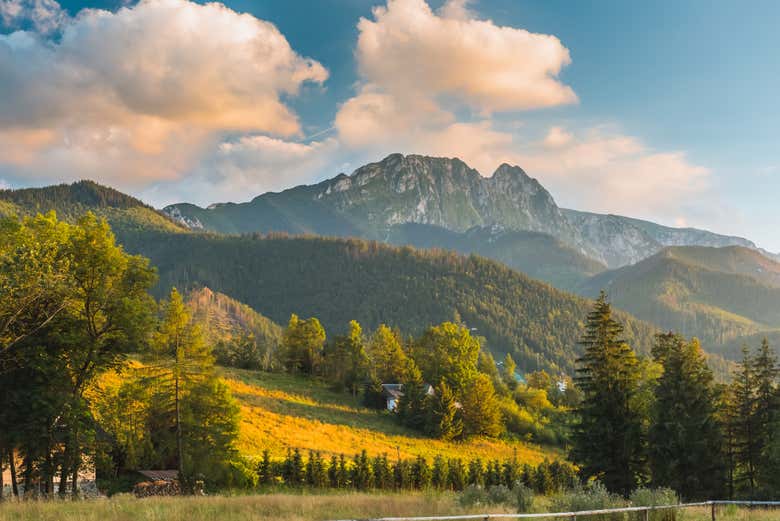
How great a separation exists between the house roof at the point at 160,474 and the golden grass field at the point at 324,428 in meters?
9.72

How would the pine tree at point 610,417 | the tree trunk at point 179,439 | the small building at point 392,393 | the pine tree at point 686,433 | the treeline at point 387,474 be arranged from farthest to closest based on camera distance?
the small building at point 392,393 < the treeline at point 387,474 < the pine tree at point 610,417 < the pine tree at point 686,433 < the tree trunk at point 179,439

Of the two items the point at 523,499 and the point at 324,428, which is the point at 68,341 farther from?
the point at 324,428

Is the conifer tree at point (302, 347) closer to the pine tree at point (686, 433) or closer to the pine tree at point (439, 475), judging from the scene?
the pine tree at point (439, 475)

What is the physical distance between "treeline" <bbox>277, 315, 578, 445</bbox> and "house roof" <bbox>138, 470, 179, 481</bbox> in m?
36.2

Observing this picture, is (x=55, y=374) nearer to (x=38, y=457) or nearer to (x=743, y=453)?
(x=38, y=457)

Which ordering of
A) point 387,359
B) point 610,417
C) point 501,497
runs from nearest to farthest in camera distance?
point 501,497 < point 610,417 < point 387,359

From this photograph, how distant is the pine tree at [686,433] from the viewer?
99.8 ft

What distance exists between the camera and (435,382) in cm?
7212

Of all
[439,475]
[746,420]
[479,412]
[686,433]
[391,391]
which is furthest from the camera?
[391,391]

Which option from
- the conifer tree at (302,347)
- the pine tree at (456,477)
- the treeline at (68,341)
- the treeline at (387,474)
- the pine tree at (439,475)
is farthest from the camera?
the conifer tree at (302,347)

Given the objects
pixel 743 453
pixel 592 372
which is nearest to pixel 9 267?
pixel 592 372

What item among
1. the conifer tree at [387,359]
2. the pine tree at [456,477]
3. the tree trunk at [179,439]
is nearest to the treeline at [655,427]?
the pine tree at [456,477]

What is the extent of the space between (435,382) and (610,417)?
41344 mm

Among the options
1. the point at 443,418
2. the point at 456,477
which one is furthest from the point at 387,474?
the point at 443,418
